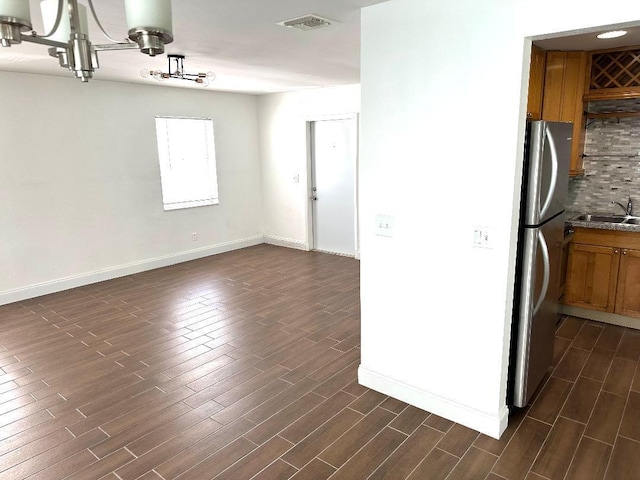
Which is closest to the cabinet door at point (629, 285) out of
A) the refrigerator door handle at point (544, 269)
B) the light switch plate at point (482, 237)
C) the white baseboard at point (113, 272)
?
the refrigerator door handle at point (544, 269)

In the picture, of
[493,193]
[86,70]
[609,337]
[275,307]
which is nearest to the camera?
[86,70]

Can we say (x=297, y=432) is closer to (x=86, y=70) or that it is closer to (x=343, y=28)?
(x=86, y=70)

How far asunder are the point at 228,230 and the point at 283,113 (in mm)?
2082

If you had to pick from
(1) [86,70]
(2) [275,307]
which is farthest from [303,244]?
(1) [86,70]

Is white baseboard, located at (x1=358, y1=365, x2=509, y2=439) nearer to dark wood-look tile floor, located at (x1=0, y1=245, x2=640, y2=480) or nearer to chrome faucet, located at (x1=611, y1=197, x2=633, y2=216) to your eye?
dark wood-look tile floor, located at (x1=0, y1=245, x2=640, y2=480)

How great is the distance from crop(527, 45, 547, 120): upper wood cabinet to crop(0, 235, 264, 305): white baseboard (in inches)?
195

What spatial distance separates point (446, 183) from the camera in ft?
8.25

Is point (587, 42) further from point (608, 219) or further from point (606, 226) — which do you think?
point (608, 219)

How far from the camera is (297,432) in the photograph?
264 cm

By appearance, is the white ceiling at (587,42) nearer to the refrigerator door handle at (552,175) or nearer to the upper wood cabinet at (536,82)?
the upper wood cabinet at (536,82)

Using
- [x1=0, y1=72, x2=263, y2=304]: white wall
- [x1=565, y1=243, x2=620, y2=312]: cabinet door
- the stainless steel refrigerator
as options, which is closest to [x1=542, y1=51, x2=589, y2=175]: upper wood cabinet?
[x1=565, y1=243, x2=620, y2=312]: cabinet door

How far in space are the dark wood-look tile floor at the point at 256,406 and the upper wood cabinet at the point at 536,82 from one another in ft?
6.43

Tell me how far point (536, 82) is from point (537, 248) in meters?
1.95

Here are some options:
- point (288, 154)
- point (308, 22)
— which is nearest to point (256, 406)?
point (308, 22)
